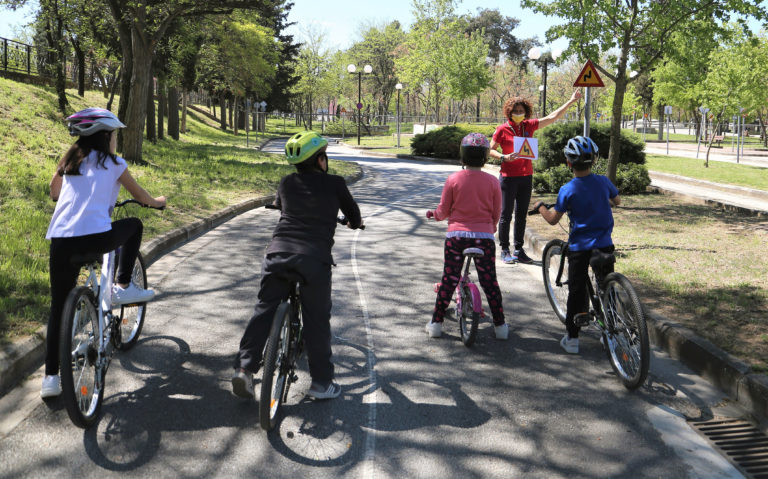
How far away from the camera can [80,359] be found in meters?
3.86

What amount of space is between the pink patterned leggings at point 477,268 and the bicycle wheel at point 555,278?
96 centimetres

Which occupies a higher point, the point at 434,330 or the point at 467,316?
the point at 467,316

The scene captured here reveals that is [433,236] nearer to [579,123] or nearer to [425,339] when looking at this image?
[425,339]

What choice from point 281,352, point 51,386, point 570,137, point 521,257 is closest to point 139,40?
point 570,137

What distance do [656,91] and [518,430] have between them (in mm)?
56045

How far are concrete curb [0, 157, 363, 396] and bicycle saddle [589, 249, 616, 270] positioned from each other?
14.4 feet

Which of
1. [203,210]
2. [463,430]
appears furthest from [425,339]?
[203,210]

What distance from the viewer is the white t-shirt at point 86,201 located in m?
3.96

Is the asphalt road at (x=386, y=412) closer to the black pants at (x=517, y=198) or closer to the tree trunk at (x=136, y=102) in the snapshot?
the black pants at (x=517, y=198)

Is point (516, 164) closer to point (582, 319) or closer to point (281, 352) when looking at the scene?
point (582, 319)

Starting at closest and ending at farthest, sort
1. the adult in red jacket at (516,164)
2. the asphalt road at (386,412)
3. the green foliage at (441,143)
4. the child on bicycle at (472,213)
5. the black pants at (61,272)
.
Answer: the asphalt road at (386,412)
the black pants at (61,272)
the child on bicycle at (472,213)
the adult in red jacket at (516,164)
the green foliage at (441,143)

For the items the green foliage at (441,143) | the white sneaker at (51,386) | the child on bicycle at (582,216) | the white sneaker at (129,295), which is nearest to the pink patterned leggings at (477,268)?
the child on bicycle at (582,216)

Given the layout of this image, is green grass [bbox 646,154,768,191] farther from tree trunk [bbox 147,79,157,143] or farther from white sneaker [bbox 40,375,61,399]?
tree trunk [bbox 147,79,157,143]

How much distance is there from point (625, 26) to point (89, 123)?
12.0 metres
